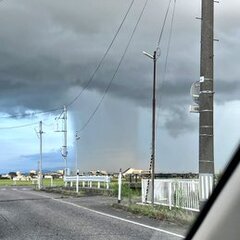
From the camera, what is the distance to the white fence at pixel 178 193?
17844mm

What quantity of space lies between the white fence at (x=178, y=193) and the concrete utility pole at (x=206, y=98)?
4545mm

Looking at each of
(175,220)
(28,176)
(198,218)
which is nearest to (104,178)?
(175,220)

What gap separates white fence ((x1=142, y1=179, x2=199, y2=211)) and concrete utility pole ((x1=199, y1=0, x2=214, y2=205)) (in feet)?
14.9

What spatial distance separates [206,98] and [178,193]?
21.6 ft

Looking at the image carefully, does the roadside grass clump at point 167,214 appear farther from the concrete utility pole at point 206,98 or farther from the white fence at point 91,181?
the white fence at point 91,181

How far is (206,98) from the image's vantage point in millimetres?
13328

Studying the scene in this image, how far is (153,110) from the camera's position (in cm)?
2495

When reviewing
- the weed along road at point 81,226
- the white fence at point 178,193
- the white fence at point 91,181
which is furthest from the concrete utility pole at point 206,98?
the white fence at point 91,181

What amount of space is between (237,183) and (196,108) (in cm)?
1158

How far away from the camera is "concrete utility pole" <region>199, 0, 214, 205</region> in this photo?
13016 millimetres

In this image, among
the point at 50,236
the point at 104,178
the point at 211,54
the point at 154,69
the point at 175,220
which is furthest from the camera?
the point at 104,178

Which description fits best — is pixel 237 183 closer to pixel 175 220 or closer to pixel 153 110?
pixel 175 220

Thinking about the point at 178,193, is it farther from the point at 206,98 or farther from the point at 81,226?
the point at 206,98

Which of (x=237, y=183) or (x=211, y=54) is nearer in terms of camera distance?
(x=237, y=183)
